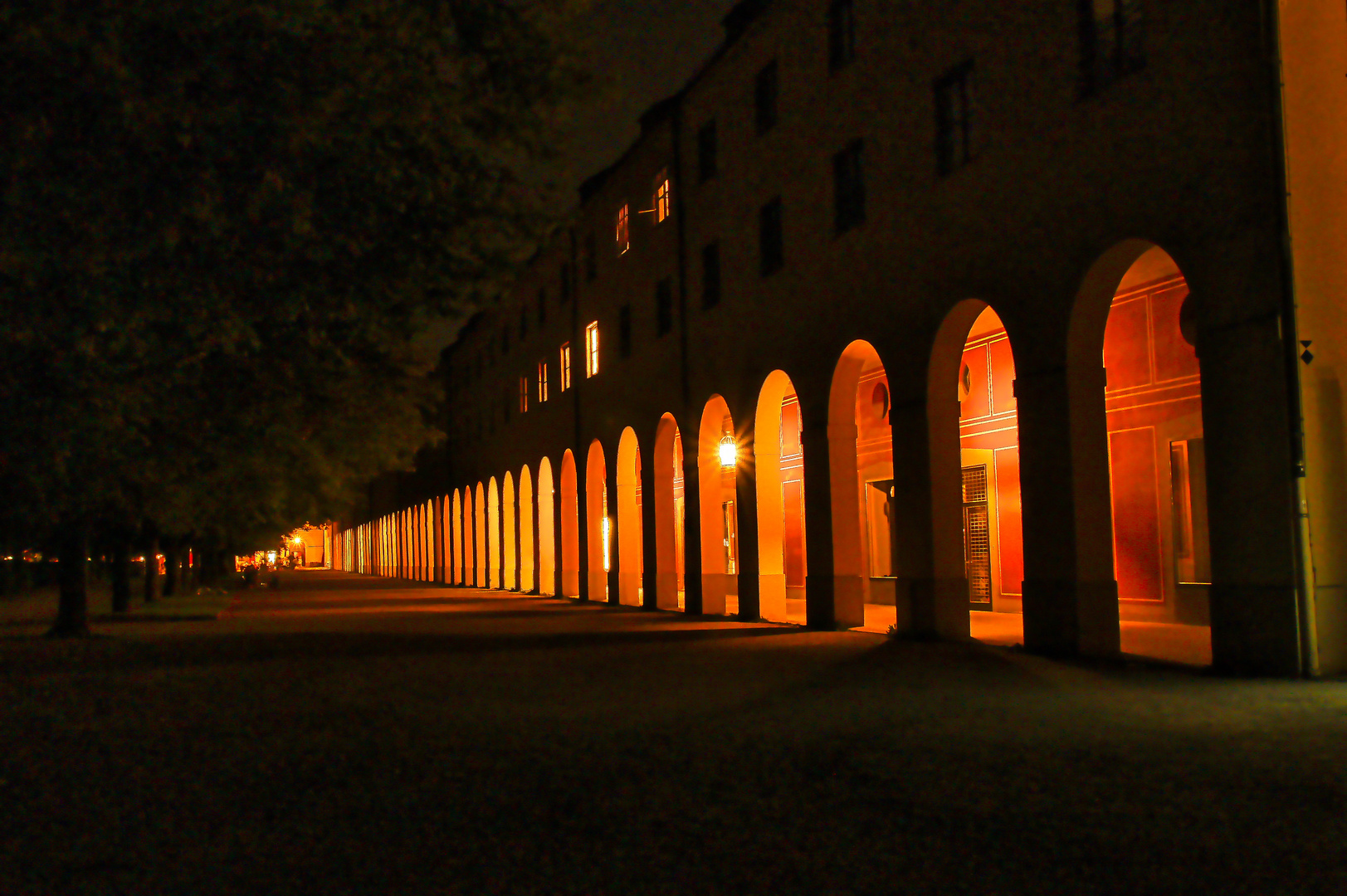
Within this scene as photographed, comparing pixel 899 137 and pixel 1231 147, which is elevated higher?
pixel 899 137

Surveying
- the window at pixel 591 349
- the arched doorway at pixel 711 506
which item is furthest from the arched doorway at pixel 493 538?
the arched doorway at pixel 711 506

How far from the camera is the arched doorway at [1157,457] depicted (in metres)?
18.2

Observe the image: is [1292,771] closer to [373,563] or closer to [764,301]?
[764,301]

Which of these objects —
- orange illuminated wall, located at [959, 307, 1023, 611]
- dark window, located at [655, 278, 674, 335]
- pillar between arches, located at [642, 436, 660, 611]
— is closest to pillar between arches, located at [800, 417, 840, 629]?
orange illuminated wall, located at [959, 307, 1023, 611]

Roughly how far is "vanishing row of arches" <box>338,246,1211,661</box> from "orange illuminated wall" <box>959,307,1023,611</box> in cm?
4

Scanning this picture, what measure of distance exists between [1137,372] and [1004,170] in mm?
5879

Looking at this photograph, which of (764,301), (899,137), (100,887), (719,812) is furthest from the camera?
(764,301)

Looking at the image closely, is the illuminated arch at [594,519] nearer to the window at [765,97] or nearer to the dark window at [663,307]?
the dark window at [663,307]

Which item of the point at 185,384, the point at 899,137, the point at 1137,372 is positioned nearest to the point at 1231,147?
the point at 899,137

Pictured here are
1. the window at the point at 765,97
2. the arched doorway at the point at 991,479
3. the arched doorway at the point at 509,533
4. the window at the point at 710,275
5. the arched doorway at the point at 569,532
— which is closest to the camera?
the window at the point at 765,97

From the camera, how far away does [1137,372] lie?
1944 centimetres

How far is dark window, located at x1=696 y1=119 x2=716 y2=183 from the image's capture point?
24297mm

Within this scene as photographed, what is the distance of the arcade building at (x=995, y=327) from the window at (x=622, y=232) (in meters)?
0.15

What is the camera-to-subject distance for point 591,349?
33.1 metres
